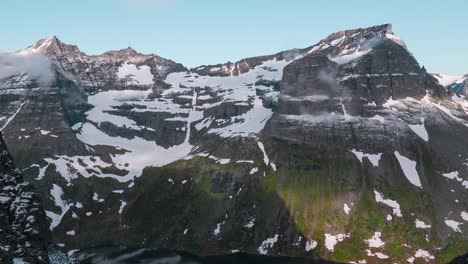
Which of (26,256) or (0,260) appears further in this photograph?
(26,256)

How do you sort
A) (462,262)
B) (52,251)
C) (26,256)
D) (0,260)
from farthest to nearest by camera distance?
(462,262) < (52,251) < (26,256) < (0,260)

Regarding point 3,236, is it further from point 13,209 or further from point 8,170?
point 8,170

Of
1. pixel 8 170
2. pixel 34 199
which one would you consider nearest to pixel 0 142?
pixel 8 170

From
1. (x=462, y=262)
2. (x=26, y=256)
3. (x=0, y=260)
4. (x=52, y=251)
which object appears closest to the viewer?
(x=0, y=260)

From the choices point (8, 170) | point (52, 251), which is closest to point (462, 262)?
point (52, 251)

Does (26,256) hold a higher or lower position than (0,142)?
lower

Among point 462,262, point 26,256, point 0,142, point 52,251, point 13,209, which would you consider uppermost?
point 0,142

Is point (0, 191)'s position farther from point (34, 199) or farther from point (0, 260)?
point (0, 260)
